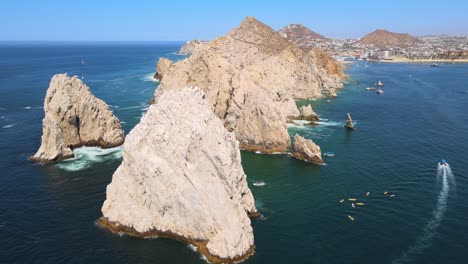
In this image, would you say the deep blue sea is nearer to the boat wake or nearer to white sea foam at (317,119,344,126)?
the boat wake

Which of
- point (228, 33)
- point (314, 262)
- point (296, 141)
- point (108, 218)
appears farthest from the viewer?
point (228, 33)

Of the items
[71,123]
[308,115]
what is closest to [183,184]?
[71,123]

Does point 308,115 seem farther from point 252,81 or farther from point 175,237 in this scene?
point 175,237

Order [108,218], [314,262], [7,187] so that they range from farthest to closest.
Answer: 1. [7,187]
2. [108,218]
3. [314,262]

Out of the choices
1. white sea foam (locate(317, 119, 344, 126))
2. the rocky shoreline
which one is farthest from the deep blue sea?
white sea foam (locate(317, 119, 344, 126))

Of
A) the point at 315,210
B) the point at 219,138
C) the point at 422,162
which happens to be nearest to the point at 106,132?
the point at 219,138

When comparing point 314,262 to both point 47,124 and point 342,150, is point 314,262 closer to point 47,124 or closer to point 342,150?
point 342,150

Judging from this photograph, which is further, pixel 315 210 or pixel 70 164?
pixel 70 164
